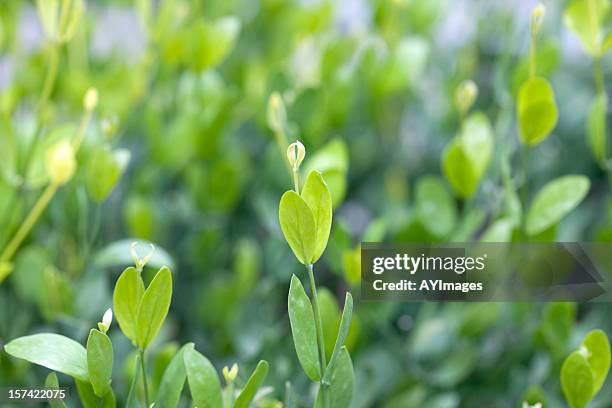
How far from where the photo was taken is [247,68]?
2.37 ft

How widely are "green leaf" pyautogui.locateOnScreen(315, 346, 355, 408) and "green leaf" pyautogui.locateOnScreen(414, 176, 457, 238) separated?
178 mm

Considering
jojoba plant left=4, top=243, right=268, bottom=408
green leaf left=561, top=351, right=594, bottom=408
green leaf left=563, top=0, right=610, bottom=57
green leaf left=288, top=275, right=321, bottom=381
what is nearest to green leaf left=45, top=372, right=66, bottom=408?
jojoba plant left=4, top=243, right=268, bottom=408

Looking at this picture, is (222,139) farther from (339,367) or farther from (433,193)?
(339,367)

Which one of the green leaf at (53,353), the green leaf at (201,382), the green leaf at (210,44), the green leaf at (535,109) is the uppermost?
the green leaf at (210,44)

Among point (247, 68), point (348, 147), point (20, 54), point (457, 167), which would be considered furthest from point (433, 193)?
point (20, 54)

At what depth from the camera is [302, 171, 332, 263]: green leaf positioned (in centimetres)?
34

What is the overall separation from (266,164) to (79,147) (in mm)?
136

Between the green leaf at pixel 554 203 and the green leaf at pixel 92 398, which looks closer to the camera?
the green leaf at pixel 92 398

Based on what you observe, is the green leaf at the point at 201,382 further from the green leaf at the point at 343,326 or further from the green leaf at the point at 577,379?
the green leaf at the point at 577,379

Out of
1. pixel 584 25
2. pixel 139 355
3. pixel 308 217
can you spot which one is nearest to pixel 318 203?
pixel 308 217

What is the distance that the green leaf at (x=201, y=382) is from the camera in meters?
0.35

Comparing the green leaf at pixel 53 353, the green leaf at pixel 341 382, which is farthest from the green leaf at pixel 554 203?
A: the green leaf at pixel 53 353

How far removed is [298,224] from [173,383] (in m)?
0.11

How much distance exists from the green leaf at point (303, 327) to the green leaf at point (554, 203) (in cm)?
19
